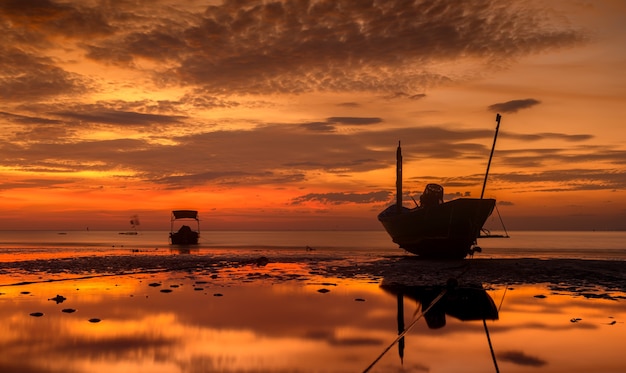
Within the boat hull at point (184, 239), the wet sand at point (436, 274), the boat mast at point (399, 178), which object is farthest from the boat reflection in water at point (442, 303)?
the boat hull at point (184, 239)

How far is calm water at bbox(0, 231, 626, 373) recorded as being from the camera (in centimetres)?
1271

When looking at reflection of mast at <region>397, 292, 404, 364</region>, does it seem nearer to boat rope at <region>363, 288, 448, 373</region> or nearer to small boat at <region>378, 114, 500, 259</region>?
boat rope at <region>363, 288, 448, 373</region>

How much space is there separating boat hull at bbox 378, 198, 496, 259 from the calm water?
1993 centimetres

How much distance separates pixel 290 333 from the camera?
1659 cm

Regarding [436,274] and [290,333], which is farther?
[436,274]

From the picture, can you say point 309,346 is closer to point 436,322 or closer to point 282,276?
point 436,322

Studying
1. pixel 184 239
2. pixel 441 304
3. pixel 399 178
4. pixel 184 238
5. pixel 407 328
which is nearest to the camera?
pixel 407 328

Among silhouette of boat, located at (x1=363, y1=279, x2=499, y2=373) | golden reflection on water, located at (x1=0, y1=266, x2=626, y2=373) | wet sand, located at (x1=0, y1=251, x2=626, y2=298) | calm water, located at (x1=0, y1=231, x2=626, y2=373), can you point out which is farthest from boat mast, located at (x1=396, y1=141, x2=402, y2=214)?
golden reflection on water, located at (x1=0, y1=266, x2=626, y2=373)

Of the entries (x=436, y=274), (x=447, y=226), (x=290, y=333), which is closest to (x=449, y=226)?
(x=447, y=226)

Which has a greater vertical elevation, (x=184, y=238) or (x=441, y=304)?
(x=184, y=238)

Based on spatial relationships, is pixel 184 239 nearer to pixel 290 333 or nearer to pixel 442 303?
pixel 442 303

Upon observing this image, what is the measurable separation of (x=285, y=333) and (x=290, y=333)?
16cm

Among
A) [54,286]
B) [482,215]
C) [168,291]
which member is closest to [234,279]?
[168,291]

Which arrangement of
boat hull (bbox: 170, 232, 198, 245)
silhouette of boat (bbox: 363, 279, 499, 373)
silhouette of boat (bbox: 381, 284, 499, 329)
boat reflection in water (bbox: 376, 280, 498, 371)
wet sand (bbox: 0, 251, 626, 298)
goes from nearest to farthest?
silhouette of boat (bbox: 363, 279, 499, 373), boat reflection in water (bbox: 376, 280, 498, 371), silhouette of boat (bbox: 381, 284, 499, 329), wet sand (bbox: 0, 251, 626, 298), boat hull (bbox: 170, 232, 198, 245)
